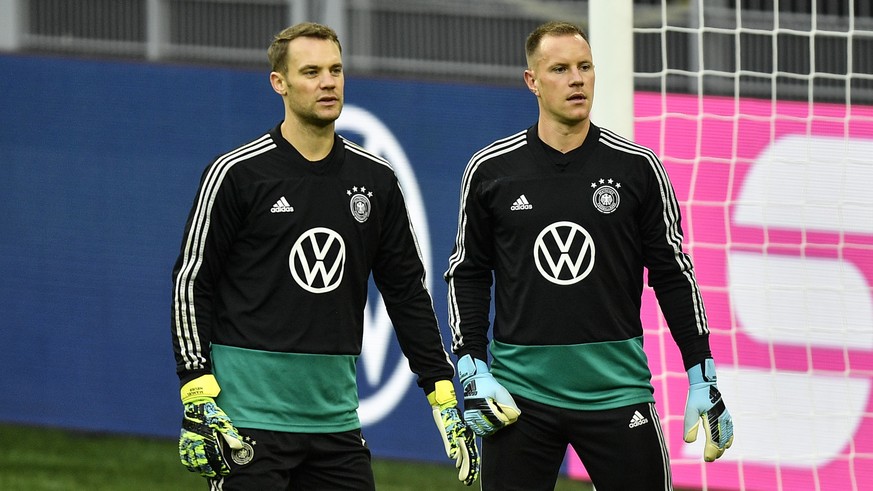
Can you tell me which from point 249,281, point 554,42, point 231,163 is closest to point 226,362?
point 249,281

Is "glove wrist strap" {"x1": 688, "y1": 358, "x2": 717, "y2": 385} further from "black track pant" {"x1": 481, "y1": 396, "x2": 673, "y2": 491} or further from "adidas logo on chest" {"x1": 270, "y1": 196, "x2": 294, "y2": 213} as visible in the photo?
"adidas logo on chest" {"x1": 270, "y1": 196, "x2": 294, "y2": 213}

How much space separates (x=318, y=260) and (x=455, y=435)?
705mm

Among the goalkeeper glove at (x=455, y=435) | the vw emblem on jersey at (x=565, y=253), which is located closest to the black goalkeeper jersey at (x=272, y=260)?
the goalkeeper glove at (x=455, y=435)

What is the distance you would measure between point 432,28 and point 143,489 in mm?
3564

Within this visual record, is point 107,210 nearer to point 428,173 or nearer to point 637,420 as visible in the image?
point 428,173

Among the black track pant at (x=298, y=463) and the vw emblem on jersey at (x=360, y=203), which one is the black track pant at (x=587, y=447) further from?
the vw emblem on jersey at (x=360, y=203)

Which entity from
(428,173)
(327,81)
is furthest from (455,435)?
(428,173)

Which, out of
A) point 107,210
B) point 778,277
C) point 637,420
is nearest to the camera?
point 637,420

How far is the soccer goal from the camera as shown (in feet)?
21.7

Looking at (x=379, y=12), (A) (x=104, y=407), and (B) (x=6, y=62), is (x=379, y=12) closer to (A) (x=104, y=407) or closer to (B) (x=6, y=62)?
(B) (x=6, y=62)

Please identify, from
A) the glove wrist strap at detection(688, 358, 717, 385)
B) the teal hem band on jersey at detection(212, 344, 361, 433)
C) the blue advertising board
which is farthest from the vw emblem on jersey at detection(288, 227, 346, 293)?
the blue advertising board

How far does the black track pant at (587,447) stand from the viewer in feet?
15.5

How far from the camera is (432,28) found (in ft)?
31.3

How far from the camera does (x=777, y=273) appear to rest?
22.2 feet
